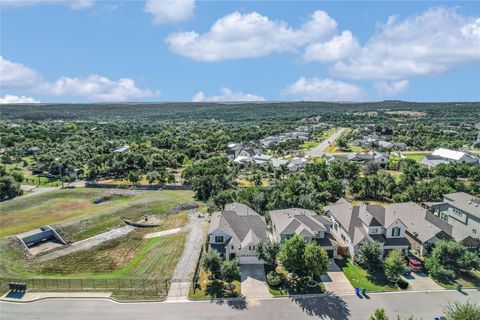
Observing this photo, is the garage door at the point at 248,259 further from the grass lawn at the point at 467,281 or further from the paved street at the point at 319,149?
the paved street at the point at 319,149

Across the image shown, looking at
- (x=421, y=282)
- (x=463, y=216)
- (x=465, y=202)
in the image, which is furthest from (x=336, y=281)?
(x=465, y=202)

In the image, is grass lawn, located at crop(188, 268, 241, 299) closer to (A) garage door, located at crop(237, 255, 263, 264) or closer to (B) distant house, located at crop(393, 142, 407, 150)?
(A) garage door, located at crop(237, 255, 263, 264)

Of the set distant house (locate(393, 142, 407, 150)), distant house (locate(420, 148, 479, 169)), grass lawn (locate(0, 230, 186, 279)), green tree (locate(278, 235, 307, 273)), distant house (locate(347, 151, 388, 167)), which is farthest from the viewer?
distant house (locate(393, 142, 407, 150))

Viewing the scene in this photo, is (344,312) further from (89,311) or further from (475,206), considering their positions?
(475,206)

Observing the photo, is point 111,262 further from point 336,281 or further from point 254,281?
point 336,281

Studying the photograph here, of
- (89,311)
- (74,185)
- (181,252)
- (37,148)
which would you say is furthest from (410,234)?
(37,148)

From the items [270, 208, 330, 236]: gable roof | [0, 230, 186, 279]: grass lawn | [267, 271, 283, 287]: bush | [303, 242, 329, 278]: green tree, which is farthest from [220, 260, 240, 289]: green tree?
[270, 208, 330, 236]: gable roof
